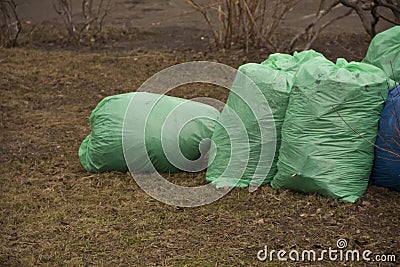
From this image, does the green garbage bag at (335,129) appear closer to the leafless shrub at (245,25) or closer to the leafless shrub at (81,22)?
the leafless shrub at (245,25)

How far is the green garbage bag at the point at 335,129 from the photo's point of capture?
4172mm

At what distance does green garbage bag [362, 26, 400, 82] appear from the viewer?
4.76 meters

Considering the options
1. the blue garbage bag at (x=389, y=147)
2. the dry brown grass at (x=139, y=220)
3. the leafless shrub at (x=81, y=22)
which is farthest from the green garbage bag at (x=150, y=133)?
the leafless shrub at (x=81, y=22)

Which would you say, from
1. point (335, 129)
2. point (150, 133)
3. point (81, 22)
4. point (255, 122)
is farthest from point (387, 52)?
point (81, 22)

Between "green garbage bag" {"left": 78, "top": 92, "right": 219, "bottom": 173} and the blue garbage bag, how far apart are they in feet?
3.53

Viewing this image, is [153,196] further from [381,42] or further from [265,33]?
[265,33]

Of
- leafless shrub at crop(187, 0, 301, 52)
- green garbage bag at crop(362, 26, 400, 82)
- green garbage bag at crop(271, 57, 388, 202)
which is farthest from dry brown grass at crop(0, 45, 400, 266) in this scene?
leafless shrub at crop(187, 0, 301, 52)

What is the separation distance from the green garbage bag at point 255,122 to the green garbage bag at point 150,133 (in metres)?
0.18

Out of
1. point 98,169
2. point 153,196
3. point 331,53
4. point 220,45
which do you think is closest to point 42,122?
point 98,169

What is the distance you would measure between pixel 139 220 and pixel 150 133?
791mm

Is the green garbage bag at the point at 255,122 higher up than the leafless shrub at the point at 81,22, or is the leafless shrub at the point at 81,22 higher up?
the green garbage bag at the point at 255,122

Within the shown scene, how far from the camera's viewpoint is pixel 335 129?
4.20 metres

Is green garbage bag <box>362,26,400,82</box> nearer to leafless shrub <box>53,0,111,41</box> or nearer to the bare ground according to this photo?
the bare ground

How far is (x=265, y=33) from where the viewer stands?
763 centimetres
